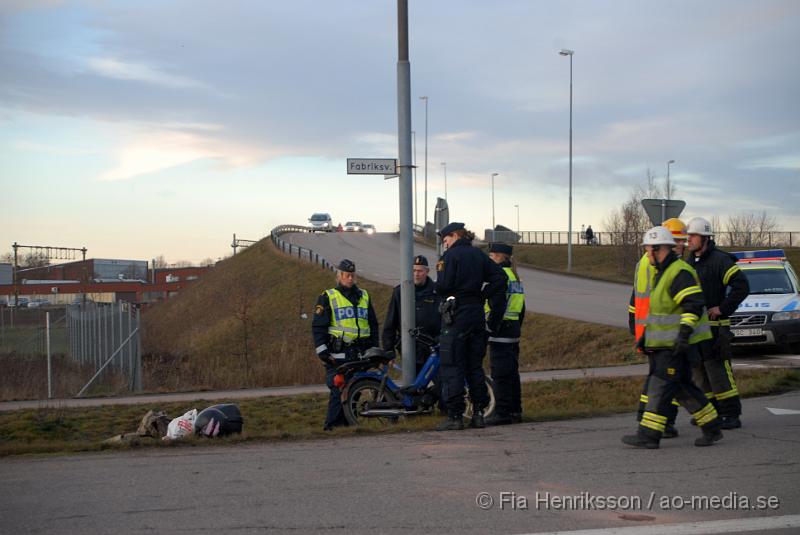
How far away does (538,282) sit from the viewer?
38844 mm

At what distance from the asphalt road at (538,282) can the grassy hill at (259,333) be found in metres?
1.22

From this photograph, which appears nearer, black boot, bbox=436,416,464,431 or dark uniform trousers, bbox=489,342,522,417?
black boot, bbox=436,416,464,431

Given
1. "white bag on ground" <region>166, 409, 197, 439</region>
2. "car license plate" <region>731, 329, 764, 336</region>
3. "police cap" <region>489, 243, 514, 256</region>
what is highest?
"police cap" <region>489, 243, 514, 256</region>

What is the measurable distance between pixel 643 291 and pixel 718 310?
136 centimetres

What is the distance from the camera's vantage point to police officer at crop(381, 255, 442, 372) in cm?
1049

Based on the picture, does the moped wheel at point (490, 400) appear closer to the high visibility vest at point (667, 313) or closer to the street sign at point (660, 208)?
the high visibility vest at point (667, 313)

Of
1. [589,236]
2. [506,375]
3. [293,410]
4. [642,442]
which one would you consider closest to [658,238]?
[642,442]

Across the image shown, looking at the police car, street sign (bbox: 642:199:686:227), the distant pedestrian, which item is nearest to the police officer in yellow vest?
street sign (bbox: 642:199:686:227)

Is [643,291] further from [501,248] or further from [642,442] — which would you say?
[501,248]

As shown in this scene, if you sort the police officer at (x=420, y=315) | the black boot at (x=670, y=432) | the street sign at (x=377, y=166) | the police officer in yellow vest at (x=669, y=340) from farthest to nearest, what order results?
the street sign at (x=377, y=166) → the police officer at (x=420, y=315) → the black boot at (x=670, y=432) → the police officer in yellow vest at (x=669, y=340)

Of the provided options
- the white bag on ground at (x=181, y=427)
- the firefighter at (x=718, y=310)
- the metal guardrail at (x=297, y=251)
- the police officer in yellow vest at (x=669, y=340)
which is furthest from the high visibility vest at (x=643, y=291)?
the metal guardrail at (x=297, y=251)

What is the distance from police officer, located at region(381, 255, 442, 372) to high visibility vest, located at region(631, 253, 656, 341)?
306 centimetres

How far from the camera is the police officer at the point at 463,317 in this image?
8867mm

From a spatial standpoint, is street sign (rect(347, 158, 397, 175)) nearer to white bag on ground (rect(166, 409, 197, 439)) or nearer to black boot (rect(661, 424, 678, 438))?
white bag on ground (rect(166, 409, 197, 439))
